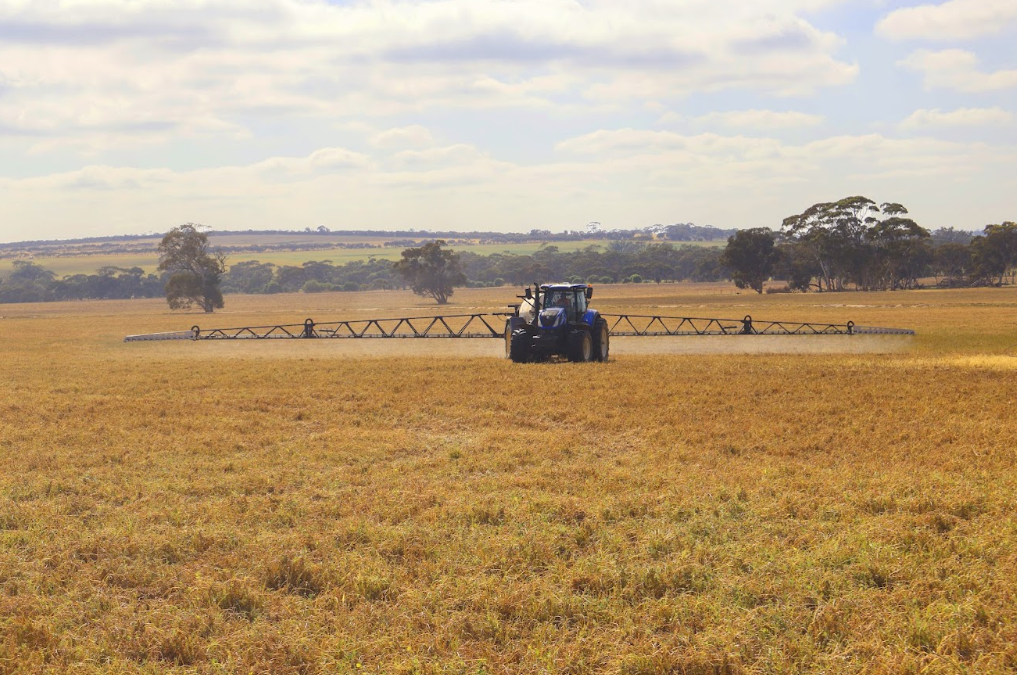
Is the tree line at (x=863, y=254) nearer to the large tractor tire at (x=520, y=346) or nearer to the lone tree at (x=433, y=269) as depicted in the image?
the lone tree at (x=433, y=269)

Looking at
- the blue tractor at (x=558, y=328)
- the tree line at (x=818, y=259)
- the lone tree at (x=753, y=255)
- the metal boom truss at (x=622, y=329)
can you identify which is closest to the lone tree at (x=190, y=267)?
the tree line at (x=818, y=259)

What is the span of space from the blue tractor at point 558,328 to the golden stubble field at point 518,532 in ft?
27.2

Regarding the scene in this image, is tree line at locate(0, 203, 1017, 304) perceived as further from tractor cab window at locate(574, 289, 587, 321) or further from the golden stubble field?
the golden stubble field

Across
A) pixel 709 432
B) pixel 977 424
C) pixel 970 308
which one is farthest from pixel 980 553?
pixel 970 308

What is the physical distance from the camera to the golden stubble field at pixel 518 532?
6684mm

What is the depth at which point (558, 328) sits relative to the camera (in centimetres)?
2920

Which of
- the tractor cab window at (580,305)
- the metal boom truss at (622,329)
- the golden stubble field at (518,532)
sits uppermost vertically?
the tractor cab window at (580,305)

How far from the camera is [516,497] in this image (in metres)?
11.0

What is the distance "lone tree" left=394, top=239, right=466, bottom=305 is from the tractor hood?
80.5 m

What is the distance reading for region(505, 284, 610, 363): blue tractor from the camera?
95.7 feet

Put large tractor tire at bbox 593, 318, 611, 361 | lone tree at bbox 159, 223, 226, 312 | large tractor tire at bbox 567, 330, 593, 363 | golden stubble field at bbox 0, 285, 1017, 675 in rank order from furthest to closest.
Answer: lone tree at bbox 159, 223, 226, 312 < large tractor tire at bbox 593, 318, 611, 361 < large tractor tire at bbox 567, 330, 593, 363 < golden stubble field at bbox 0, 285, 1017, 675

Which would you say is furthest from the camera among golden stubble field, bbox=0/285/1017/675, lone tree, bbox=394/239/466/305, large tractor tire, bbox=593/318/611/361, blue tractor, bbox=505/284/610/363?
lone tree, bbox=394/239/466/305

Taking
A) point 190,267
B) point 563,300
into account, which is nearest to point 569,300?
point 563,300

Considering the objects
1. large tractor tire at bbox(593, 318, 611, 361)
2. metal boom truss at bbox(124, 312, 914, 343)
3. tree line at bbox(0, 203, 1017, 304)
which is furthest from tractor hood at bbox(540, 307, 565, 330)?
tree line at bbox(0, 203, 1017, 304)
